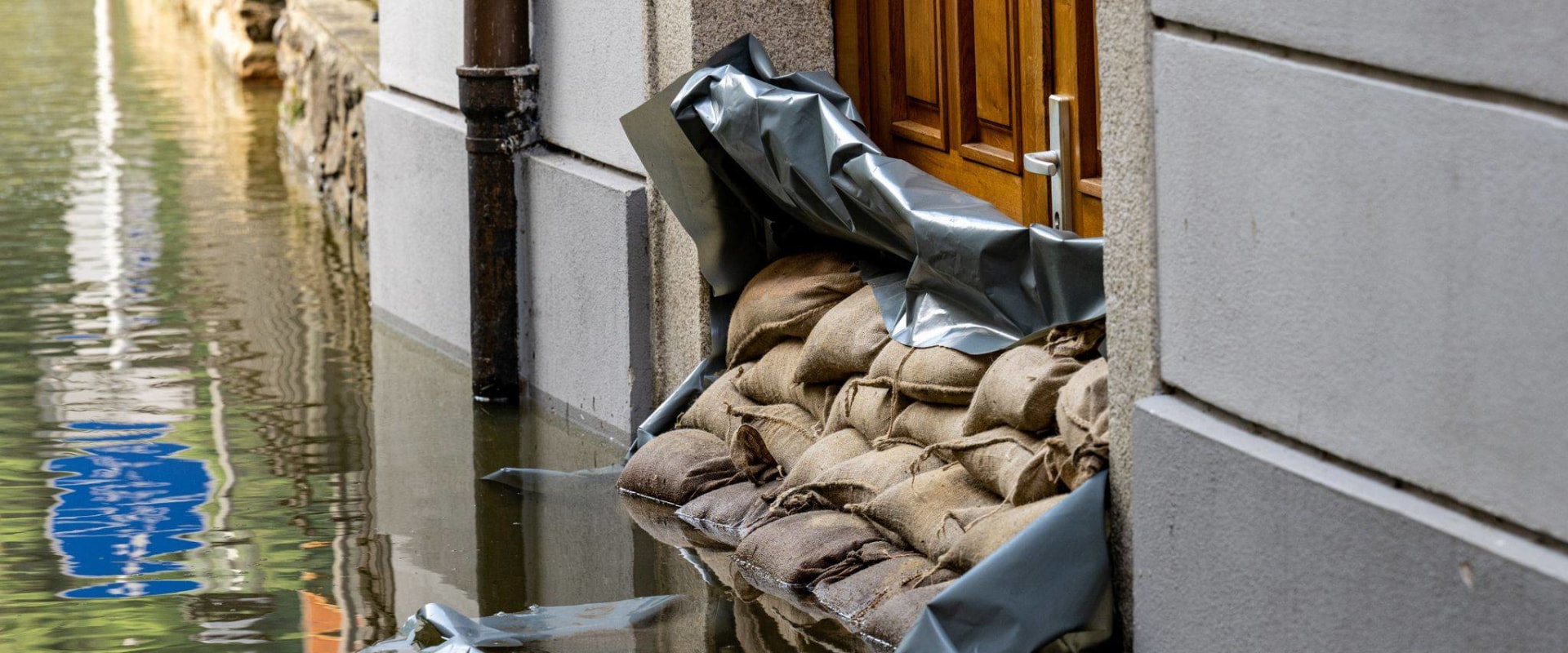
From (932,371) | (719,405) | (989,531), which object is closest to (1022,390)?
(989,531)

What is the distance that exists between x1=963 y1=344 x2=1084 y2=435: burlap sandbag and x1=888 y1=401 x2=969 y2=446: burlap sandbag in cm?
10

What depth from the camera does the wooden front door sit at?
477 cm

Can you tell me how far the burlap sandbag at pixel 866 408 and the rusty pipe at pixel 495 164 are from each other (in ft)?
6.67

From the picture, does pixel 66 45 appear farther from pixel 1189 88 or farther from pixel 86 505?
pixel 1189 88

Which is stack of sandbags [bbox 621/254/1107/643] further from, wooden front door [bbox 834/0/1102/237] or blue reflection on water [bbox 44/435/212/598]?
blue reflection on water [bbox 44/435/212/598]

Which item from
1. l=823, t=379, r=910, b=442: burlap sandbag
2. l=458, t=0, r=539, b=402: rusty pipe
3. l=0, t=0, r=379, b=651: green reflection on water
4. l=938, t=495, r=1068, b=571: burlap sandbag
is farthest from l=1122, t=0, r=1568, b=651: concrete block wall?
l=458, t=0, r=539, b=402: rusty pipe

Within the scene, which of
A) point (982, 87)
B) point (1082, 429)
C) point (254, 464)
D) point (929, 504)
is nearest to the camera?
point (1082, 429)

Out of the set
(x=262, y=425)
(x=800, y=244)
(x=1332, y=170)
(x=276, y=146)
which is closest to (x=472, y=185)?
(x=262, y=425)

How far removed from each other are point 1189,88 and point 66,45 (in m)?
16.6

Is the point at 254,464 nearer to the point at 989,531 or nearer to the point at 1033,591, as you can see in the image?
the point at 989,531

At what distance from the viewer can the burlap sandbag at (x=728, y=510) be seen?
5160 millimetres

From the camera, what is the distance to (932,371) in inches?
184

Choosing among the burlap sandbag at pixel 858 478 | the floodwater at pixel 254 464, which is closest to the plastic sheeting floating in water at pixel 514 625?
the floodwater at pixel 254 464

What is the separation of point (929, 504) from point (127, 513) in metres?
2.42
